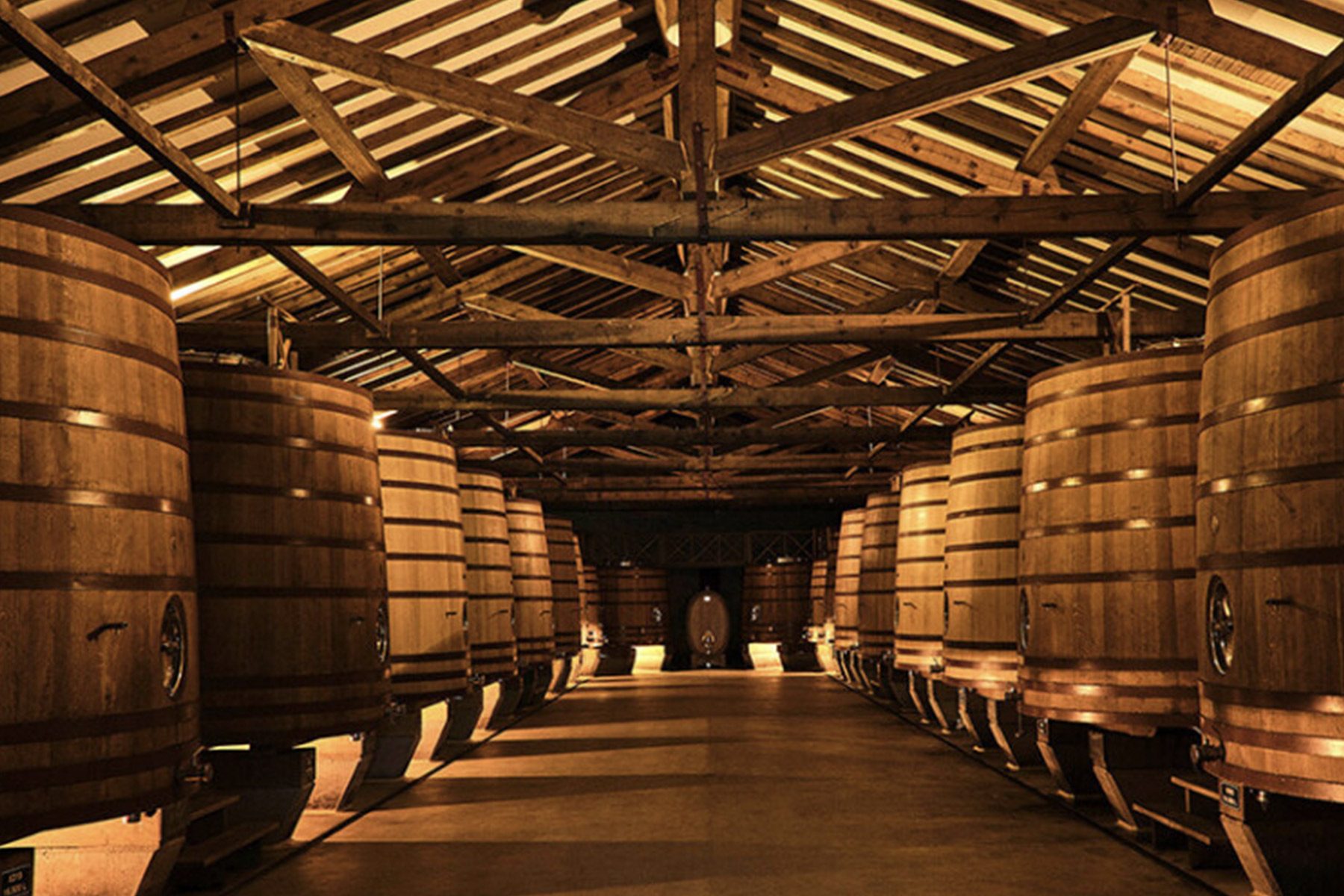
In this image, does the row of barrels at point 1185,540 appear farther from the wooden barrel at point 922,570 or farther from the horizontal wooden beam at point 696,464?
the horizontal wooden beam at point 696,464

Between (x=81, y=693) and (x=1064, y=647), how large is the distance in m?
4.03

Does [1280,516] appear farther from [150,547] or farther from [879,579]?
[879,579]

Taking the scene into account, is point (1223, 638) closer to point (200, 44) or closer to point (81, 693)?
point (81, 693)

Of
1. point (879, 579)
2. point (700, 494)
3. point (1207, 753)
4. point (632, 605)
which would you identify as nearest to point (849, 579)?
point (879, 579)

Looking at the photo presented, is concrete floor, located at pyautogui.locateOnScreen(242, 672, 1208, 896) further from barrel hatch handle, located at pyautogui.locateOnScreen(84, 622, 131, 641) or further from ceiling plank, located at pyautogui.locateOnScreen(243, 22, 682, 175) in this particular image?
ceiling plank, located at pyautogui.locateOnScreen(243, 22, 682, 175)

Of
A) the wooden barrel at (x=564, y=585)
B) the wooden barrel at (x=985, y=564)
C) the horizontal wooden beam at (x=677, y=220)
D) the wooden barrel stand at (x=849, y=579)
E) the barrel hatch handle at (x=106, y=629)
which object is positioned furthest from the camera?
the wooden barrel at (x=564, y=585)

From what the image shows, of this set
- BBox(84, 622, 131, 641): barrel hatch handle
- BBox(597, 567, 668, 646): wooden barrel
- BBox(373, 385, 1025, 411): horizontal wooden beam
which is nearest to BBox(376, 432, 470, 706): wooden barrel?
BBox(84, 622, 131, 641): barrel hatch handle

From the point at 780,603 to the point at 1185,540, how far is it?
2063 cm

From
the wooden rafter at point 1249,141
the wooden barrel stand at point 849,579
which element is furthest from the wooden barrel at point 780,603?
the wooden rafter at point 1249,141

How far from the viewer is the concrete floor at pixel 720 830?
18.0ft

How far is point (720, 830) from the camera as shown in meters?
6.81

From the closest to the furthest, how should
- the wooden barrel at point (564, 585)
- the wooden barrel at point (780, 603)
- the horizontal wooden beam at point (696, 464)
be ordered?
the wooden barrel at point (564, 585) → the horizontal wooden beam at point (696, 464) → the wooden barrel at point (780, 603)

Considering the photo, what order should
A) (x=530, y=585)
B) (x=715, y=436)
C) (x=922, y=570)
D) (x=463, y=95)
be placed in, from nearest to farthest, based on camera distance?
(x=463, y=95) → (x=922, y=570) → (x=530, y=585) → (x=715, y=436)

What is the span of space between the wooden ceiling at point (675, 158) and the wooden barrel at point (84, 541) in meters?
1.25
